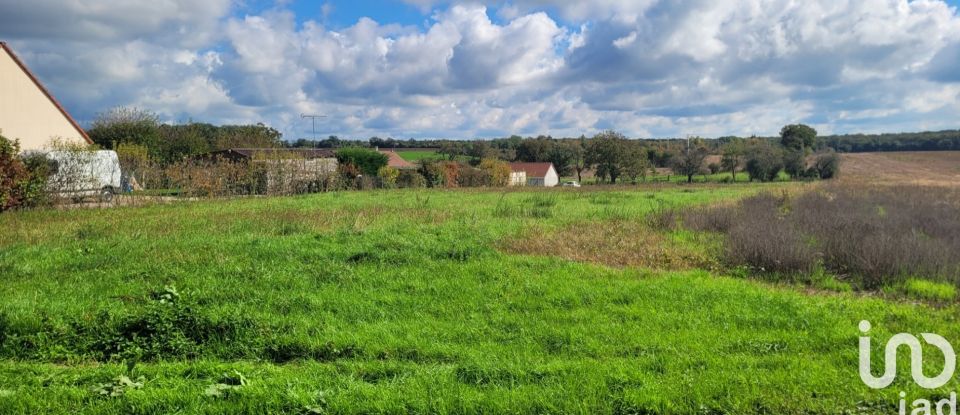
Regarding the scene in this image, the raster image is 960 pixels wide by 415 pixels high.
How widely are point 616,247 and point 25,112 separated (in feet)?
123

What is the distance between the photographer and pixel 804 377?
468cm

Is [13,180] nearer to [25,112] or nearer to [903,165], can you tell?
[25,112]

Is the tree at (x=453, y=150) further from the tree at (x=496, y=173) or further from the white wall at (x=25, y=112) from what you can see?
the white wall at (x=25, y=112)

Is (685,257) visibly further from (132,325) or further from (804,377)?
(132,325)

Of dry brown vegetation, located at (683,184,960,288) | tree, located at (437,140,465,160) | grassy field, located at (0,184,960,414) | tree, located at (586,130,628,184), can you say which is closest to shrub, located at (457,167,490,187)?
tree, located at (586,130,628,184)

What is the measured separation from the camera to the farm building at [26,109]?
31.5 metres

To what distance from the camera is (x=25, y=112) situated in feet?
108

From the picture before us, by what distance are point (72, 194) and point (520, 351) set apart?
23201 mm

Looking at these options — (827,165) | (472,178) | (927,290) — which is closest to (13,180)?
(927,290)

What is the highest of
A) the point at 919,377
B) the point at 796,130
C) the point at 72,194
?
the point at 796,130

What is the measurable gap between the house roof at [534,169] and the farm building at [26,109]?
5200 cm

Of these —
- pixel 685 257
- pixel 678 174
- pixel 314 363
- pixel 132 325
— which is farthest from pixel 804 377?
pixel 678 174

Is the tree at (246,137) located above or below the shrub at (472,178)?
above

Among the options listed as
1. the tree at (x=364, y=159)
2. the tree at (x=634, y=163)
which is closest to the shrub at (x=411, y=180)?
the tree at (x=364, y=159)
